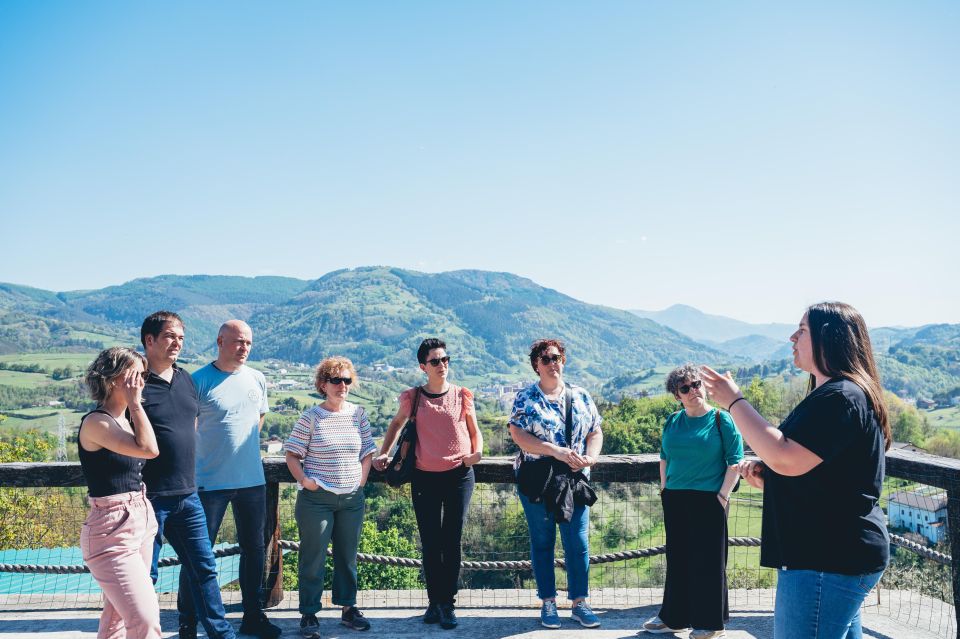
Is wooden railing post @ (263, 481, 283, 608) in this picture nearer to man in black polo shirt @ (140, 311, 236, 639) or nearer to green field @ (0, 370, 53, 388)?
man in black polo shirt @ (140, 311, 236, 639)

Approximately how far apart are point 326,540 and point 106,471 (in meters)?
1.22

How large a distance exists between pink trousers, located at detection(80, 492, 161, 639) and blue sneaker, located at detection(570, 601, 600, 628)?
6.61ft

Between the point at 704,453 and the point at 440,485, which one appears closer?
the point at 704,453

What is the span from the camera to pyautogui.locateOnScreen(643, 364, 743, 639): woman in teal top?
129 inches

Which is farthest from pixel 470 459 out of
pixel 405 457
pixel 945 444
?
pixel 945 444

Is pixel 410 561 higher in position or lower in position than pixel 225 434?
lower

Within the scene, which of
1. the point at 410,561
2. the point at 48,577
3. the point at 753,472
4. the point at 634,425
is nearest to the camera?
the point at 753,472

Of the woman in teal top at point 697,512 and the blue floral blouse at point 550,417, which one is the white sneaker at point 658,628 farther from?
the blue floral blouse at point 550,417

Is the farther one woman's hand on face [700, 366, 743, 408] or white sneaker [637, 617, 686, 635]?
white sneaker [637, 617, 686, 635]

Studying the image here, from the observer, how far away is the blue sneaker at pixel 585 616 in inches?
136

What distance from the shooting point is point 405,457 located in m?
3.63

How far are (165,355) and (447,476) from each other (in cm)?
155

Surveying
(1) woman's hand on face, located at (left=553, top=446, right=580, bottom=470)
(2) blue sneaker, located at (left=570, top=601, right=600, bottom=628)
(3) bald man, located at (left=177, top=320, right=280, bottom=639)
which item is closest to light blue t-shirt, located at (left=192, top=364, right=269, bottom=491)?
(3) bald man, located at (left=177, top=320, right=280, bottom=639)

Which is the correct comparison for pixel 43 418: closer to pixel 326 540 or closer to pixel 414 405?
pixel 326 540
